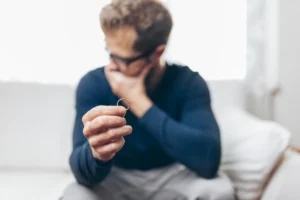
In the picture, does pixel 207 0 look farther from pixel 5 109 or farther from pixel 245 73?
pixel 5 109

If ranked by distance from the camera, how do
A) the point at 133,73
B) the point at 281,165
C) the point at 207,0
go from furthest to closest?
the point at 281,165 → the point at 207,0 → the point at 133,73

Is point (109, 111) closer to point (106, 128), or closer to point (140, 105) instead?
point (106, 128)

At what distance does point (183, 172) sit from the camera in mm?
564

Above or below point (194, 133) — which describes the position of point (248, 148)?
below

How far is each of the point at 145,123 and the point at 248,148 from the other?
264mm

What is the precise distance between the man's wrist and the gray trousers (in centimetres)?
13

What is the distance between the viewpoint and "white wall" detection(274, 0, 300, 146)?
728mm

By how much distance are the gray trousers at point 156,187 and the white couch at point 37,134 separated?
0.45 ft

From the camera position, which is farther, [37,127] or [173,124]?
[37,127]

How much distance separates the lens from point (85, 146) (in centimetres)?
44

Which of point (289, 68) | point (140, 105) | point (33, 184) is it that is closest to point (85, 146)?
point (140, 105)

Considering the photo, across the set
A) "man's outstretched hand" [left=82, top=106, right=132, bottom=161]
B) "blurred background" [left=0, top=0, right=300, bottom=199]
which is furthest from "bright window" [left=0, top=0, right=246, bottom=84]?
"man's outstretched hand" [left=82, top=106, right=132, bottom=161]

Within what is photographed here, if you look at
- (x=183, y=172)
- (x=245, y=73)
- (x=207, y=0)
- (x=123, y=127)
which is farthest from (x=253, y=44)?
(x=123, y=127)

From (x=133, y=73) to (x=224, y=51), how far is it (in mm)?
190
